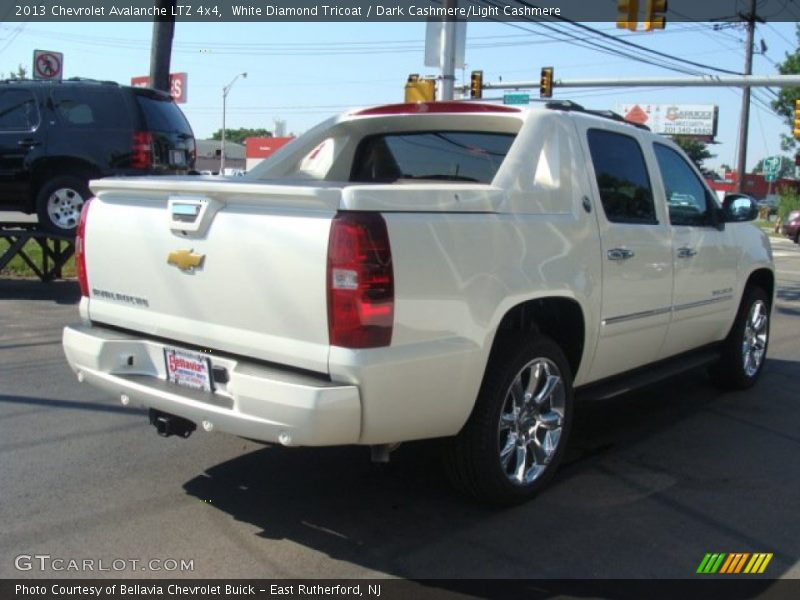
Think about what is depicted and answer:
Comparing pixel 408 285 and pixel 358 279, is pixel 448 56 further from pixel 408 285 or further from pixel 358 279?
pixel 358 279

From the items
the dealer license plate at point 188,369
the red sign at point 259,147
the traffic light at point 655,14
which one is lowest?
the dealer license plate at point 188,369

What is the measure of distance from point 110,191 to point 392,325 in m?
1.79

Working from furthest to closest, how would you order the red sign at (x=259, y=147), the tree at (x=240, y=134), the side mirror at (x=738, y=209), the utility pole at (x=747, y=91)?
the tree at (x=240, y=134) → the red sign at (x=259, y=147) → the utility pole at (x=747, y=91) → the side mirror at (x=738, y=209)

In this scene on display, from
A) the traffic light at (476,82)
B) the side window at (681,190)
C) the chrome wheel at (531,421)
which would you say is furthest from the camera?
the traffic light at (476,82)

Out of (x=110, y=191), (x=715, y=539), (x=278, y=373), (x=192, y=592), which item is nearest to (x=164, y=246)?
(x=110, y=191)

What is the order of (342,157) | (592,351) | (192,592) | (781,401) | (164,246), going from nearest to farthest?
(192,592)
(164,246)
(592,351)
(342,157)
(781,401)

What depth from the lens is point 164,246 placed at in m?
3.77

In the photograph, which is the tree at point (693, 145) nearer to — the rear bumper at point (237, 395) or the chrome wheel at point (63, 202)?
the chrome wheel at point (63, 202)

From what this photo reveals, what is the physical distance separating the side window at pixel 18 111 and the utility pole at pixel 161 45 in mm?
3883

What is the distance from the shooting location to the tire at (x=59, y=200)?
33.6 feet

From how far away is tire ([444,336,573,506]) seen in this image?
3.81m

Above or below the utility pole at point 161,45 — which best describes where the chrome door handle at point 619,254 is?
below

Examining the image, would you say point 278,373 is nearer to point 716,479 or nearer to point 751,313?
point 716,479

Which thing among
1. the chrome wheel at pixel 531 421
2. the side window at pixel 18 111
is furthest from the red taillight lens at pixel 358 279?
the side window at pixel 18 111
